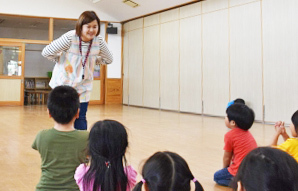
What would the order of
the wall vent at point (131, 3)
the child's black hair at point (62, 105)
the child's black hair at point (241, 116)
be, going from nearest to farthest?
the child's black hair at point (62, 105), the child's black hair at point (241, 116), the wall vent at point (131, 3)

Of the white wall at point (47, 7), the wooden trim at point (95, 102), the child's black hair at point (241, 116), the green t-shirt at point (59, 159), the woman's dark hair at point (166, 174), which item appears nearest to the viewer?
the woman's dark hair at point (166, 174)

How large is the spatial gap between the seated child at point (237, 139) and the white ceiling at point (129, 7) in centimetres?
648

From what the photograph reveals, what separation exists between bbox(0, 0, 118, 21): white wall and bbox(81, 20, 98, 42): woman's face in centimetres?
856

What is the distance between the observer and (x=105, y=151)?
1215mm

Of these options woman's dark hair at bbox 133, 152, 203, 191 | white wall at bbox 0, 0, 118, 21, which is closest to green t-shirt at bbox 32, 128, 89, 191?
woman's dark hair at bbox 133, 152, 203, 191

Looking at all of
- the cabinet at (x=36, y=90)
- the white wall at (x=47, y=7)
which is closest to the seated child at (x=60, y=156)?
the white wall at (x=47, y=7)

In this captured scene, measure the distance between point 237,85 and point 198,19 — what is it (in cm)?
214

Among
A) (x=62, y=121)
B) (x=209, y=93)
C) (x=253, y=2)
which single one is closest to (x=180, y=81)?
(x=209, y=93)

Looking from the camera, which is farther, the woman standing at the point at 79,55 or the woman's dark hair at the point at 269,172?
the woman standing at the point at 79,55

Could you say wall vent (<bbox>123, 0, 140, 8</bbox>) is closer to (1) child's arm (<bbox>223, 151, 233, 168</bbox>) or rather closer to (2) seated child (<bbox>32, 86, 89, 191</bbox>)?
(1) child's arm (<bbox>223, 151, 233, 168</bbox>)

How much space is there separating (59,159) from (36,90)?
41.1ft

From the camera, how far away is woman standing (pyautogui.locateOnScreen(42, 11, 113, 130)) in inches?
95.1

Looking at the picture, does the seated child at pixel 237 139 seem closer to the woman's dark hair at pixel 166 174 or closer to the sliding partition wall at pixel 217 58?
the woman's dark hair at pixel 166 174

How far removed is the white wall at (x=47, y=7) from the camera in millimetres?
9875
